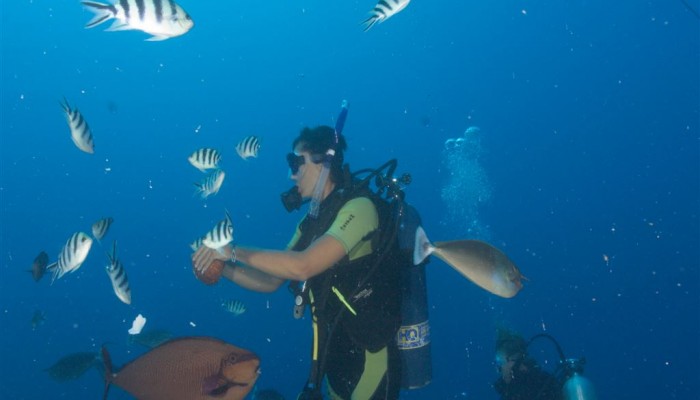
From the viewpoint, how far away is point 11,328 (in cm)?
4053

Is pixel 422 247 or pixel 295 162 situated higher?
pixel 295 162

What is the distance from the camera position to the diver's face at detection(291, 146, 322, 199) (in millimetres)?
4074

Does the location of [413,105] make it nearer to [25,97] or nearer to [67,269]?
[25,97]

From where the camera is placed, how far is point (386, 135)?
72.1 m

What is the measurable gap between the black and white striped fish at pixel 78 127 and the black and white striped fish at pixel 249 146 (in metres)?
2.28

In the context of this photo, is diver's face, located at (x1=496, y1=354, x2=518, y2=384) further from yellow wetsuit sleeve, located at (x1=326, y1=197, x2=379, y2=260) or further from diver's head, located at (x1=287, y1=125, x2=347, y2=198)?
diver's head, located at (x1=287, y1=125, x2=347, y2=198)

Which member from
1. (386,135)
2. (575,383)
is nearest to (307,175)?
(575,383)

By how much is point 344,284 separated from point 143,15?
233 centimetres

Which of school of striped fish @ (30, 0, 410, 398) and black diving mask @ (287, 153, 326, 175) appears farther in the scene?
black diving mask @ (287, 153, 326, 175)

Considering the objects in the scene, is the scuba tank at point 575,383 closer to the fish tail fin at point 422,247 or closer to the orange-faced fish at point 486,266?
the orange-faced fish at point 486,266

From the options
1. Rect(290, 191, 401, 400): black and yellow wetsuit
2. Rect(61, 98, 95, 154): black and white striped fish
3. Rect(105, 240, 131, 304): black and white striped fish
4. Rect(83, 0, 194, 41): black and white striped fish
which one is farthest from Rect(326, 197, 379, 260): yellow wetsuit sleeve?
Rect(61, 98, 95, 154): black and white striped fish

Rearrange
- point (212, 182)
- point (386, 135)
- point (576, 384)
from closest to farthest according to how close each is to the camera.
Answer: point (576, 384) < point (212, 182) < point (386, 135)

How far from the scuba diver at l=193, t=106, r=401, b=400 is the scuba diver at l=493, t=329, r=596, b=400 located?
2.23 metres

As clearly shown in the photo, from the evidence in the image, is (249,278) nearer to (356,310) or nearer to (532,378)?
(356,310)
